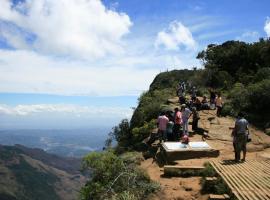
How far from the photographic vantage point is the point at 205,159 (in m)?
18.1

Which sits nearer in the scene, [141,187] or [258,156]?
[141,187]

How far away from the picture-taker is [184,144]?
19.2m

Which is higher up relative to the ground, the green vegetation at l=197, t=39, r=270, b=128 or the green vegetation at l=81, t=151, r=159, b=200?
the green vegetation at l=197, t=39, r=270, b=128

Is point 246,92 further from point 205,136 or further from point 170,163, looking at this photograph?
point 170,163

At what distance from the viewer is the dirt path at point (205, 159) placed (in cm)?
1388

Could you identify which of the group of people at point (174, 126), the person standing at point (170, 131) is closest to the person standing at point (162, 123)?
the group of people at point (174, 126)

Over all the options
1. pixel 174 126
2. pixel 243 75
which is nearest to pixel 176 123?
pixel 174 126

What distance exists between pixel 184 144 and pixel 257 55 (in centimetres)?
2926

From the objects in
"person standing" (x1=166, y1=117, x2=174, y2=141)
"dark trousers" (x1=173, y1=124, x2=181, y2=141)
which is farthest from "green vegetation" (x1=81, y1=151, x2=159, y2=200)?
"dark trousers" (x1=173, y1=124, x2=181, y2=141)

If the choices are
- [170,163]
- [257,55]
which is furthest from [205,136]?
[257,55]

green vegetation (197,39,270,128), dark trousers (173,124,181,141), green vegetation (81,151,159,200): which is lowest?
green vegetation (81,151,159,200)

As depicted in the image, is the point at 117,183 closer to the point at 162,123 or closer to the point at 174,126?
the point at 162,123

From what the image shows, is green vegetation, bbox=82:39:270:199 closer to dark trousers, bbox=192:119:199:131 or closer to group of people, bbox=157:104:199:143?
group of people, bbox=157:104:199:143

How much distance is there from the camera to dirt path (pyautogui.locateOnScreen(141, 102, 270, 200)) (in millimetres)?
13875
